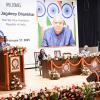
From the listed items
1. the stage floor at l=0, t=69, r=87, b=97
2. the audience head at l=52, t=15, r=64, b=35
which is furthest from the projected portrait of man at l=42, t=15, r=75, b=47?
the stage floor at l=0, t=69, r=87, b=97

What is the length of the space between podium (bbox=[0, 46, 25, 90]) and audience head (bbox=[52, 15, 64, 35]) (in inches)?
252

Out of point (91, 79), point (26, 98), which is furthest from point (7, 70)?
point (26, 98)

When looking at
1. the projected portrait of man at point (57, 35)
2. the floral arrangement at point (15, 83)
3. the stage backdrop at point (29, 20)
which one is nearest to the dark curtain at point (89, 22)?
the stage backdrop at point (29, 20)

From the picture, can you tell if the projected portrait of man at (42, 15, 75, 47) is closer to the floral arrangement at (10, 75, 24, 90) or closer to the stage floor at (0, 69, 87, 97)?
the stage floor at (0, 69, 87, 97)

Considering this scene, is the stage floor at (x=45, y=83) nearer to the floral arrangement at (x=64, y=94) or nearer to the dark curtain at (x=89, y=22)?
the floral arrangement at (x=64, y=94)

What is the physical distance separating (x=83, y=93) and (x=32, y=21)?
28.4ft

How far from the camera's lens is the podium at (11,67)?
7099 millimetres

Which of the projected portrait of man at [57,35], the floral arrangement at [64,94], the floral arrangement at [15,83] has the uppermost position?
the projected portrait of man at [57,35]

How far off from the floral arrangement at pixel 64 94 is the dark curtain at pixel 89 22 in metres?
10.6

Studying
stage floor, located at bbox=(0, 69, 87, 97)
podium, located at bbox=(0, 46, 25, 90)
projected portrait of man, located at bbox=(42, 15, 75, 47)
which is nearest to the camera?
stage floor, located at bbox=(0, 69, 87, 97)

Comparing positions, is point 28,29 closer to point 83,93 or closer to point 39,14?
point 39,14

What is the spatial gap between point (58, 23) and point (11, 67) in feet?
22.5

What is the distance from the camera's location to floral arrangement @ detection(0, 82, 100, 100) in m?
4.23

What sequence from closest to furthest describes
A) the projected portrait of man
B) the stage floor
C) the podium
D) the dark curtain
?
the stage floor
the podium
the projected portrait of man
the dark curtain
